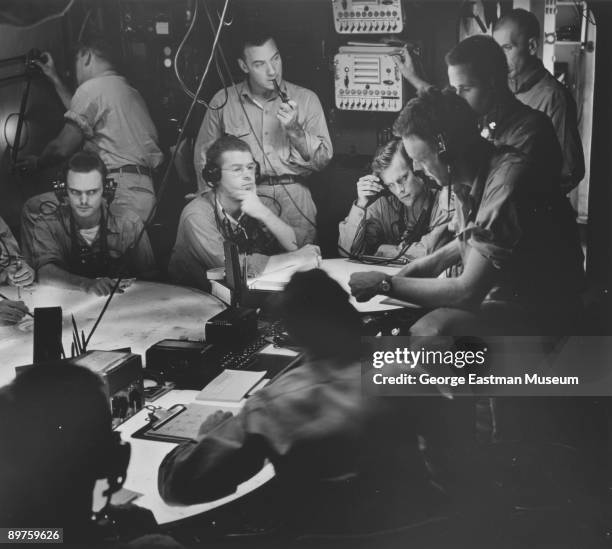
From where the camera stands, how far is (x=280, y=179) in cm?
306

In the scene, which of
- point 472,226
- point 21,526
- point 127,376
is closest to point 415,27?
point 472,226

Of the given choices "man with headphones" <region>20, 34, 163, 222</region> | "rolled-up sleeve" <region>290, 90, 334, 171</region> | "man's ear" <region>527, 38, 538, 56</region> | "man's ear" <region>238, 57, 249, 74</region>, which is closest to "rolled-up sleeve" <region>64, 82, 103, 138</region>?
"man with headphones" <region>20, 34, 163, 222</region>

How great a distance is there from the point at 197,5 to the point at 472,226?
1304 millimetres

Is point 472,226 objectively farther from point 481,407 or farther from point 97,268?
point 97,268

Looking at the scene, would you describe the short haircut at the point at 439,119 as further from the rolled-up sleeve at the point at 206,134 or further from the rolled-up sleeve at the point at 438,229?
the rolled-up sleeve at the point at 206,134

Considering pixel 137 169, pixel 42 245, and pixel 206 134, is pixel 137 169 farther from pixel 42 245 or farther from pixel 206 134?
pixel 42 245

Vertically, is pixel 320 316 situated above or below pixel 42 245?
below

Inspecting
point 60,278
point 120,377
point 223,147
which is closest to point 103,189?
point 60,278

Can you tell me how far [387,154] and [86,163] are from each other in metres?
1.19

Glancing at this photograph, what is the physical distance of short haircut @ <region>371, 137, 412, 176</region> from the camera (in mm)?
2910

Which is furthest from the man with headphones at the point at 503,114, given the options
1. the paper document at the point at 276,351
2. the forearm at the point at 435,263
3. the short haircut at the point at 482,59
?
the paper document at the point at 276,351

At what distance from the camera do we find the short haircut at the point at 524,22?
2.77 m

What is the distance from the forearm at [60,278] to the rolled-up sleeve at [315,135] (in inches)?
39.5

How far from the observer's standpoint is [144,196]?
3.12 m
